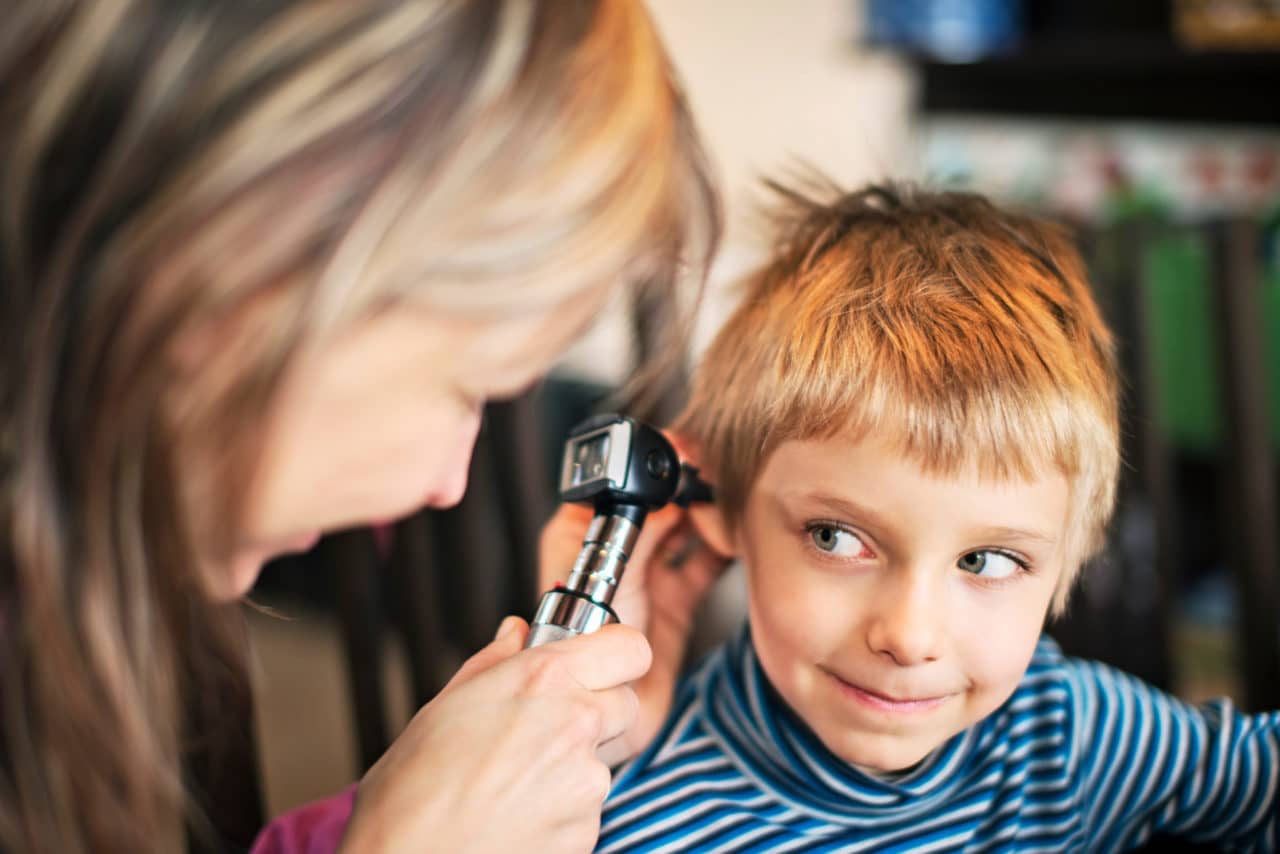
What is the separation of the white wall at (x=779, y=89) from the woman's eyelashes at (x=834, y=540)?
1.37 meters

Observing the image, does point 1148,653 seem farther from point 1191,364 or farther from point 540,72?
point 540,72

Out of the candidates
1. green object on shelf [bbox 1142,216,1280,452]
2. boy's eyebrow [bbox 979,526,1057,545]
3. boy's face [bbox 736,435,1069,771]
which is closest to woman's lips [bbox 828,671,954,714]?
boy's face [bbox 736,435,1069,771]

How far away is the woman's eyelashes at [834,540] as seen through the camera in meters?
0.66

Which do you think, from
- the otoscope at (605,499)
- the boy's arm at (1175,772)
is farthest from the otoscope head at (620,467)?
the boy's arm at (1175,772)

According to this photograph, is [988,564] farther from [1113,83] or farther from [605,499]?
[1113,83]

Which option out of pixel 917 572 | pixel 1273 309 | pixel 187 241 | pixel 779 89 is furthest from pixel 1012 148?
pixel 187 241

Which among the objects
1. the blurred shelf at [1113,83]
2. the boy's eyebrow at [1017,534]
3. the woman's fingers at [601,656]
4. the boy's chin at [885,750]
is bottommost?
the boy's chin at [885,750]

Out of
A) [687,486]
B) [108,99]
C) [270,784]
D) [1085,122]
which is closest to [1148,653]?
[1085,122]

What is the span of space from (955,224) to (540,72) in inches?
13.5

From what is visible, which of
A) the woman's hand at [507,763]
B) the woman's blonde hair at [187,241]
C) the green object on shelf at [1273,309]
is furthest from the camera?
the green object on shelf at [1273,309]

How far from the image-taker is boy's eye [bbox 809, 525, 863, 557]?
0.66m

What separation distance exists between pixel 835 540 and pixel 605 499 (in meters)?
0.14

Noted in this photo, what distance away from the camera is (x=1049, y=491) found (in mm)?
658

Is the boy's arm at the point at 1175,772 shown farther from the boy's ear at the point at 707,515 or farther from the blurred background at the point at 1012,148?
the blurred background at the point at 1012,148
